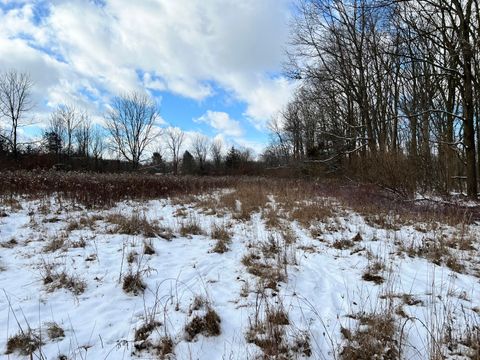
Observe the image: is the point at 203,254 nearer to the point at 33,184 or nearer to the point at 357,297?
the point at 357,297

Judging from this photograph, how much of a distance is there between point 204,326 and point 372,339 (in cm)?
151

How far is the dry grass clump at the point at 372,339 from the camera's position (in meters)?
2.46

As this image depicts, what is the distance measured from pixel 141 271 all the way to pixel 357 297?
2.71 meters

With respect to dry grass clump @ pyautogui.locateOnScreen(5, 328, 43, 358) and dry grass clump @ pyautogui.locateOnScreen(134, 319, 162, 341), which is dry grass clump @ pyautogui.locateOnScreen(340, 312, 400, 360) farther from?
dry grass clump @ pyautogui.locateOnScreen(5, 328, 43, 358)

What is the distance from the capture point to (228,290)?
3.71 m

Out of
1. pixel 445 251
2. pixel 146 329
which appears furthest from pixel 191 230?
pixel 445 251

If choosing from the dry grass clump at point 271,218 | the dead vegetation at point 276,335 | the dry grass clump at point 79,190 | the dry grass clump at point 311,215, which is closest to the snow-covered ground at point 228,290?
the dead vegetation at point 276,335

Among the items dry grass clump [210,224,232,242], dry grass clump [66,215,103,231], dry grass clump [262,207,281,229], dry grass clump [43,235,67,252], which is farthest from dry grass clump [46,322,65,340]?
dry grass clump [262,207,281,229]

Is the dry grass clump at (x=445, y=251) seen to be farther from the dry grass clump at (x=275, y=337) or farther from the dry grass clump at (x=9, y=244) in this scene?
the dry grass clump at (x=9, y=244)

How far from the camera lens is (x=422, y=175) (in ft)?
32.6

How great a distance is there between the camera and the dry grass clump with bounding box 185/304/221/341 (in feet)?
9.20

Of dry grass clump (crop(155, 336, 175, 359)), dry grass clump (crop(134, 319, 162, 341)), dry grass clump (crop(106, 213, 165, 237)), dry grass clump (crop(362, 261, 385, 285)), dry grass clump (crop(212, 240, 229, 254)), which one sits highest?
dry grass clump (crop(106, 213, 165, 237))

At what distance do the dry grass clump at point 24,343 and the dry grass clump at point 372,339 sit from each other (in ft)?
8.41

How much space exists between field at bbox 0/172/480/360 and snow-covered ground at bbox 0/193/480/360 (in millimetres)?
17
